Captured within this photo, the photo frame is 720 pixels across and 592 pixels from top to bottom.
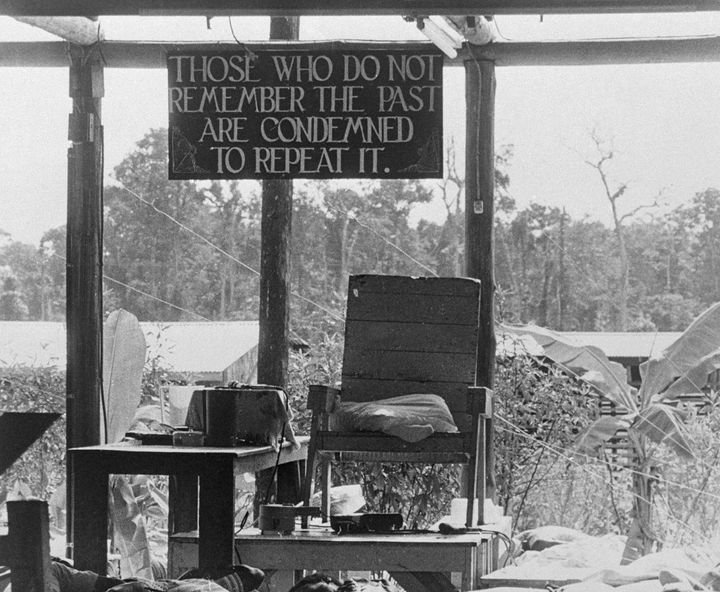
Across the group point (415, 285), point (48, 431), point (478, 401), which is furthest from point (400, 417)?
point (48, 431)

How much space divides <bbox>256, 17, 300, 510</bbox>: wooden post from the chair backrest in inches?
38.3

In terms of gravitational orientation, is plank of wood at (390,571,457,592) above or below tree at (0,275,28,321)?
below

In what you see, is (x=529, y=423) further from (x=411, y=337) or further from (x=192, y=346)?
(x=192, y=346)

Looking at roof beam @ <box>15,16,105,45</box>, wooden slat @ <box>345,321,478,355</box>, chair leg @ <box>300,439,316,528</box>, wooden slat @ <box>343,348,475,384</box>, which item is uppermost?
roof beam @ <box>15,16,105,45</box>

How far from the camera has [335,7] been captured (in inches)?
139

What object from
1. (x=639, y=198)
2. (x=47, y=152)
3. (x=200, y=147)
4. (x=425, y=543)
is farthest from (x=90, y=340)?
(x=639, y=198)

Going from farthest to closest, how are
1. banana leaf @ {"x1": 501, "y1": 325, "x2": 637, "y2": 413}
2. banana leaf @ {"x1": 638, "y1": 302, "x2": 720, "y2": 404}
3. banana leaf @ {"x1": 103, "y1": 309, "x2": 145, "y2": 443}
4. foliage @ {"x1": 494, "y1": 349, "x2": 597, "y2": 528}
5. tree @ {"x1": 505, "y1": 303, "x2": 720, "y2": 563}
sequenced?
1. foliage @ {"x1": 494, "y1": 349, "x2": 597, "y2": 528}
2. banana leaf @ {"x1": 501, "y1": 325, "x2": 637, "y2": 413}
3. banana leaf @ {"x1": 638, "y1": 302, "x2": 720, "y2": 404}
4. tree @ {"x1": 505, "y1": 303, "x2": 720, "y2": 563}
5. banana leaf @ {"x1": 103, "y1": 309, "x2": 145, "y2": 443}

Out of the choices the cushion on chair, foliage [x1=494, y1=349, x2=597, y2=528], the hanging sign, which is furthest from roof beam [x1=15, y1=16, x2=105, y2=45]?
A: foliage [x1=494, y1=349, x2=597, y2=528]

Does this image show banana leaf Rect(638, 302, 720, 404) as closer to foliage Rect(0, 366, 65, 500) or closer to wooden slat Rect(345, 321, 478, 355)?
wooden slat Rect(345, 321, 478, 355)

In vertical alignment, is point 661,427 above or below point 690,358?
below

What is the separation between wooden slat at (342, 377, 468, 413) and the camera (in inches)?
205

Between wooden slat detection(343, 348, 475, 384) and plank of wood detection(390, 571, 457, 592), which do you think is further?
wooden slat detection(343, 348, 475, 384)

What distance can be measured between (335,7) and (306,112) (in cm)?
173

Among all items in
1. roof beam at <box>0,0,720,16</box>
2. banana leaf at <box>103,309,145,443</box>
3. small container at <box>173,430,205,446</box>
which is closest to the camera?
roof beam at <box>0,0,720,16</box>
